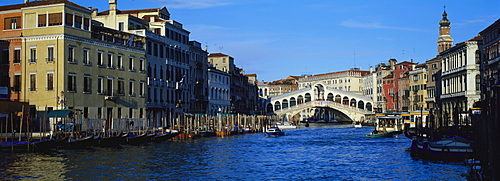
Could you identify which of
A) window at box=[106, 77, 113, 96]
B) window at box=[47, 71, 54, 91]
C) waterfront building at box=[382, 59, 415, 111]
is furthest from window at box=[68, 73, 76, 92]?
waterfront building at box=[382, 59, 415, 111]

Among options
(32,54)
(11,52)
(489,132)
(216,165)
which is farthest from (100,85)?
(489,132)

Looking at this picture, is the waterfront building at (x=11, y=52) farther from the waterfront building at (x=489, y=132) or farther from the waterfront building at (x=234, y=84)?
the waterfront building at (x=234, y=84)

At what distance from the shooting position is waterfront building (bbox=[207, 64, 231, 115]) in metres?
56.5

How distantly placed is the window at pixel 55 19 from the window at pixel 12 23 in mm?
2025

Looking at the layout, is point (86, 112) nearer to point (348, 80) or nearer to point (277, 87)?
point (348, 80)

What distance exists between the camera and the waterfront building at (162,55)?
40250mm

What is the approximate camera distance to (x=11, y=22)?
107 ft

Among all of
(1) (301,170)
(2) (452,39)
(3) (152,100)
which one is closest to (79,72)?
(3) (152,100)

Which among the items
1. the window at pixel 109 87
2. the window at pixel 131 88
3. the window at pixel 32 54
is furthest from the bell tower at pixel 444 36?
the window at pixel 32 54

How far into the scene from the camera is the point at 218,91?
59312mm

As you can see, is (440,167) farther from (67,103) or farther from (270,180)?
(67,103)

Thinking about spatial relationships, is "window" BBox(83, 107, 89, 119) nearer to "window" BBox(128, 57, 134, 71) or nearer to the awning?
the awning

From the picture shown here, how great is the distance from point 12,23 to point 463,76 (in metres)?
31.4

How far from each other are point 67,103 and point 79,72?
193 cm
